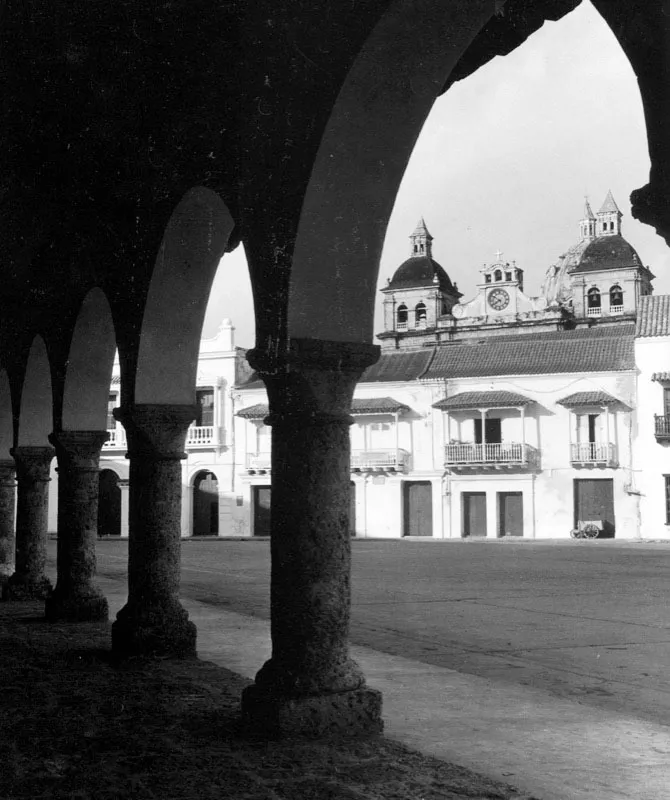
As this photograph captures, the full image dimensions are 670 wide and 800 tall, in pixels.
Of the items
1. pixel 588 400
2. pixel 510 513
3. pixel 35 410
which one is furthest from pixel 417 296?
pixel 35 410

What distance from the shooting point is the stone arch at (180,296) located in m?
5.39

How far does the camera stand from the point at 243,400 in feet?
111

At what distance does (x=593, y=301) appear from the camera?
4950 centimetres

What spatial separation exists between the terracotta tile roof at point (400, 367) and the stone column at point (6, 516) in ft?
71.0

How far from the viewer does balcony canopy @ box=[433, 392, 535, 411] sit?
30136 millimetres

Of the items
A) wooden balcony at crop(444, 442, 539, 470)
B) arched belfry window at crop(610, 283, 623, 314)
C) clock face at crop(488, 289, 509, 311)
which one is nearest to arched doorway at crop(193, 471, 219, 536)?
wooden balcony at crop(444, 442, 539, 470)

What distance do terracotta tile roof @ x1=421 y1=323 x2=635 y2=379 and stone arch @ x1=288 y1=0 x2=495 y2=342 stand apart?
1043 inches

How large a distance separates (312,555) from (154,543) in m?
2.15

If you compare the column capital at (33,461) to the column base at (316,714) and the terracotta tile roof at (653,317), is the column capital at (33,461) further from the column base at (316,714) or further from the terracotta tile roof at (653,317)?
the terracotta tile roof at (653,317)

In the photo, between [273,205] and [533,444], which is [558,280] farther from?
[273,205]

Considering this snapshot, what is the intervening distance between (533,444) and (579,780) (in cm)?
2745

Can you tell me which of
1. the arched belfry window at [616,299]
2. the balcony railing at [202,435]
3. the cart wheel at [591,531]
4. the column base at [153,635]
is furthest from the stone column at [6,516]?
the arched belfry window at [616,299]

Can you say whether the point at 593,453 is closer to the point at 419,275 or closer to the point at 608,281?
the point at 608,281

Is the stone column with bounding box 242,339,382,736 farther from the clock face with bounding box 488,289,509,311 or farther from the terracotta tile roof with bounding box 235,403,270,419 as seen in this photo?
the clock face with bounding box 488,289,509,311
